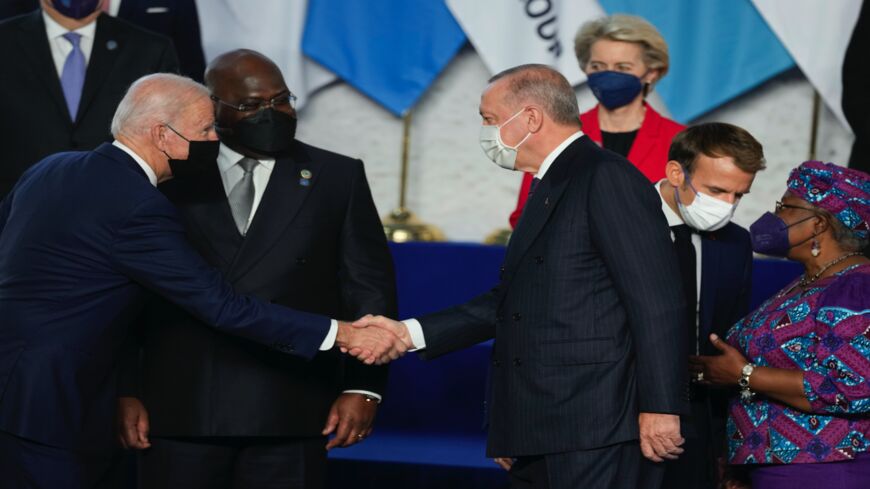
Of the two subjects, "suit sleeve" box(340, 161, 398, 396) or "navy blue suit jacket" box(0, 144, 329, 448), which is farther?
"suit sleeve" box(340, 161, 398, 396)

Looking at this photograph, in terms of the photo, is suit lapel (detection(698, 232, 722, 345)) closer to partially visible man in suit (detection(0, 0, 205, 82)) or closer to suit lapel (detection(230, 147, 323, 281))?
suit lapel (detection(230, 147, 323, 281))

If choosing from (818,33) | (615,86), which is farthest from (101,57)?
(818,33)

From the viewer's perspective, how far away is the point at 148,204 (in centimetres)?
329

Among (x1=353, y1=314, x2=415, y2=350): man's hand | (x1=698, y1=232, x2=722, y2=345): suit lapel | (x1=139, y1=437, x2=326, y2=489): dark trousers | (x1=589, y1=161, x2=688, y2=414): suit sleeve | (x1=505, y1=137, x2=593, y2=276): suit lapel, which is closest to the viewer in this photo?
(x1=589, y1=161, x2=688, y2=414): suit sleeve

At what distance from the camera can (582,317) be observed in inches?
121

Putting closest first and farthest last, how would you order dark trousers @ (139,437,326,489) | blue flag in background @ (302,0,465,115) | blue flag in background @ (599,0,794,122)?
dark trousers @ (139,437,326,489) < blue flag in background @ (599,0,794,122) < blue flag in background @ (302,0,465,115)

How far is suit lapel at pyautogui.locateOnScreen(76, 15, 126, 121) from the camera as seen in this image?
15.5 ft

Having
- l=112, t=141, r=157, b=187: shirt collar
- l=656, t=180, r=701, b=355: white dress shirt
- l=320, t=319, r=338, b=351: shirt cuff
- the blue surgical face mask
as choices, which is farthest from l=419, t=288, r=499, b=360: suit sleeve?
the blue surgical face mask

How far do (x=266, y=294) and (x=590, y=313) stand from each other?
2.88 feet

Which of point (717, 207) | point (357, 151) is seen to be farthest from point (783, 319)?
point (357, 151)

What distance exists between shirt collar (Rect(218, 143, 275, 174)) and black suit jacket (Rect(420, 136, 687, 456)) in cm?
73

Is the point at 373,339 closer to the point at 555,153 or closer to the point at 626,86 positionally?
the point at 555,153

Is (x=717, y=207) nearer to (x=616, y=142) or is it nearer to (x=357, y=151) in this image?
(x=616, y=142)

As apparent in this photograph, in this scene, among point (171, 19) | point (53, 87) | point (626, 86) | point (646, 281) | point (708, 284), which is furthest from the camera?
point (171, 19)
